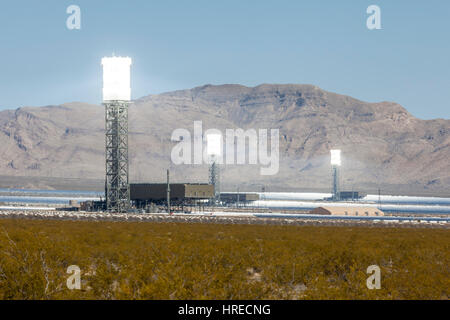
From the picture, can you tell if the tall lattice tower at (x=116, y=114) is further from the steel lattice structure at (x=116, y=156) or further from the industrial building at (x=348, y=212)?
the industrial building at (x=348, y=212)

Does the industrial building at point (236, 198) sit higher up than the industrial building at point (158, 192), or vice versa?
the industrial building at point (158, 192)

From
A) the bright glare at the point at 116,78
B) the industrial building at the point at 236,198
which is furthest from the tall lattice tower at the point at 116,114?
the industrial building at the point at 236,198

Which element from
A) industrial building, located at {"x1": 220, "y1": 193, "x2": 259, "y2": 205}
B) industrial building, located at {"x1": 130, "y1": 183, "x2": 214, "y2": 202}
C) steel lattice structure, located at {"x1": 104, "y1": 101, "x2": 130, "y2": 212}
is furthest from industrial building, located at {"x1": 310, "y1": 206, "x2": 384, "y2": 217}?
industrial building, located at {"x1": 220, "y1": 193, "x2": 259, "y2": 205}

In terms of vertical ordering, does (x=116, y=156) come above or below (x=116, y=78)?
below

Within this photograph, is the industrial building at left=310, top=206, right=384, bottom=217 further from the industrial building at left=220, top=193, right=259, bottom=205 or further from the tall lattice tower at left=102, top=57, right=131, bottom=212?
the industrial building at left=220, top=193, right=259, bottom=205

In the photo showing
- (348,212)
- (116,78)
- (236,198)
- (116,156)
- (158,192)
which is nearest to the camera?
(116,78)

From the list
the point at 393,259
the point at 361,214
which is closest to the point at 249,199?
the point at 361,214

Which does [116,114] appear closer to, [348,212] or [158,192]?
[158,192]

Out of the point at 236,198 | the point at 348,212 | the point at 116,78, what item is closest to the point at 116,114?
the point at 116,78
